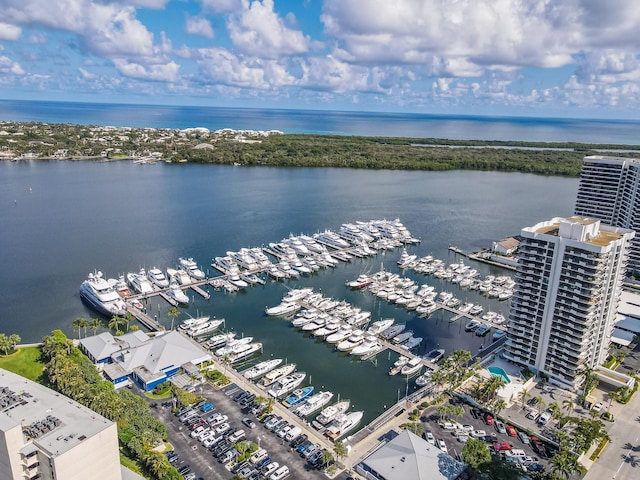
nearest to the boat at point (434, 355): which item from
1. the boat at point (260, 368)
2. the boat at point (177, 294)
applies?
the boat at point (260, 368)

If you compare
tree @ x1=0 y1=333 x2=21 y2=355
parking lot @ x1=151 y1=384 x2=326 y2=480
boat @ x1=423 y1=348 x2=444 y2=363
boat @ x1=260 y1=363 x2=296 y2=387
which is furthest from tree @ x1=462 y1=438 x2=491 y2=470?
tree @ x1=0 y1=333 x2=21 y2=355

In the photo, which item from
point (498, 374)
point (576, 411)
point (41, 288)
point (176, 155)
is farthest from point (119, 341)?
point (176, 155)

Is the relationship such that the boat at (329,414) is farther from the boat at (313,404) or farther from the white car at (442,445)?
the white car at (442,445)

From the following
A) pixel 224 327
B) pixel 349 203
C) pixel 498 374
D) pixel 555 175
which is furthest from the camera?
pixel 555 175

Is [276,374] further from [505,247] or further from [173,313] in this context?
[505,247]

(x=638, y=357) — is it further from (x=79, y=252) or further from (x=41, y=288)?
(x=79, y=252)

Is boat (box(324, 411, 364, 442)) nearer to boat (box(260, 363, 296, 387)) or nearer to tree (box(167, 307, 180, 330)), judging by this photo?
boat (box(260, 363, 296, 387))
